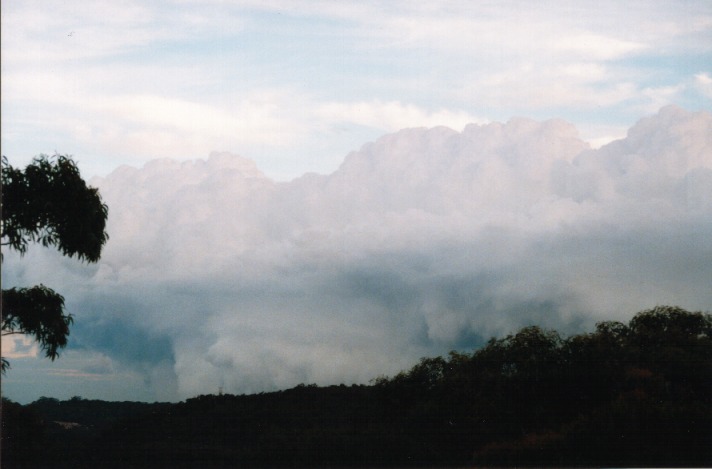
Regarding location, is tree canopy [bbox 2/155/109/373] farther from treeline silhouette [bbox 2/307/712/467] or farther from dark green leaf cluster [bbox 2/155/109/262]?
treeline silhouette [bbox 2/307/712/467]

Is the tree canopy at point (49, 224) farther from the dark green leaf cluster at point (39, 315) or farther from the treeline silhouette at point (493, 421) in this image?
the treeline silhouette at point (493, 421)

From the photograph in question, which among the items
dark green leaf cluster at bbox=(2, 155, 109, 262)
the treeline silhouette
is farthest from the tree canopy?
the treeline silhouette

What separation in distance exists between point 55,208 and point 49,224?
1.25ft

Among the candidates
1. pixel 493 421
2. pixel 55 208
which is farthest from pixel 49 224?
pixel 493 421

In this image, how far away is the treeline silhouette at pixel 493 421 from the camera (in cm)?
1645

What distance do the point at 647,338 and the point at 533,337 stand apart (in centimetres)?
341

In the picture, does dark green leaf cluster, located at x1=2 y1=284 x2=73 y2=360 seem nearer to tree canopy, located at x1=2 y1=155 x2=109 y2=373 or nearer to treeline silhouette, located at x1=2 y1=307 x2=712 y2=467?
tree canopy, located at x1=2 y1=155 x2=109 y2=373

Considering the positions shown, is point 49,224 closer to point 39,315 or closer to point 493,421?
point 39,315

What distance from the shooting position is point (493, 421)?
65.1 feet

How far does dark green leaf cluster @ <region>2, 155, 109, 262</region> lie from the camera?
47.5 ft

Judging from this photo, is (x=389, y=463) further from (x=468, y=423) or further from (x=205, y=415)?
(x=205, y=415)

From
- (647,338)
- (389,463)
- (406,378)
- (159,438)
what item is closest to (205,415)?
(159,438)

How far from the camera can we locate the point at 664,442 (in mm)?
15688

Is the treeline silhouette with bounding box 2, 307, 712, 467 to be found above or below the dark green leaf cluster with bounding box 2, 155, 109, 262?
below
